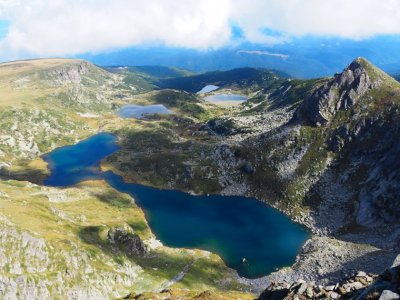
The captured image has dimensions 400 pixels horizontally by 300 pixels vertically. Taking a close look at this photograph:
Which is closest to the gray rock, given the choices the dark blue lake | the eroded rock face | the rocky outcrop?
the rocky outcrop

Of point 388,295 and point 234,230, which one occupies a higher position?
point 388,295

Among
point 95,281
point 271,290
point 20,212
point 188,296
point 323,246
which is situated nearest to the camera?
point 271,290

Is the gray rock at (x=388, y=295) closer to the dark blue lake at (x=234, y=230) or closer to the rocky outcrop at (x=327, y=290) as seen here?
the rocky outcrop at (x=327, y=290)

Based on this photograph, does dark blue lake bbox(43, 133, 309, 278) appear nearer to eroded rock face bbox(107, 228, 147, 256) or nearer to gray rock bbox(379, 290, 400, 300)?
eroded rock face bbox(107, 228, 147, 256)

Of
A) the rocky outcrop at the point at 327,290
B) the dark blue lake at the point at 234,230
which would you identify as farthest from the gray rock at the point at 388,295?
the dark blue lake at the point at 234,230

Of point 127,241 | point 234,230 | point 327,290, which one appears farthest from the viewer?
point 234,230

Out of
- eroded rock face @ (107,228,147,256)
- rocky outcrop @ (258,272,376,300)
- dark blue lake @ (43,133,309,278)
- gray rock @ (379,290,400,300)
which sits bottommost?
dark blue lake @ (43,133,309,278)

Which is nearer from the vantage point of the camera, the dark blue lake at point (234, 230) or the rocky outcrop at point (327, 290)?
the rocky outcrop at point (327, 290)

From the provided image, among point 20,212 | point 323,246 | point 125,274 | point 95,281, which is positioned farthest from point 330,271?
point 20,212

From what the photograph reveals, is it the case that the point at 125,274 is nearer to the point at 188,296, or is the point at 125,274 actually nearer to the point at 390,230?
the point at 188,296

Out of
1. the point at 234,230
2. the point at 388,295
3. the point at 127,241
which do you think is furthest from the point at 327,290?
the point at 234,230

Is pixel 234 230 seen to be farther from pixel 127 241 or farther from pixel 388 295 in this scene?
pixel 388 295
